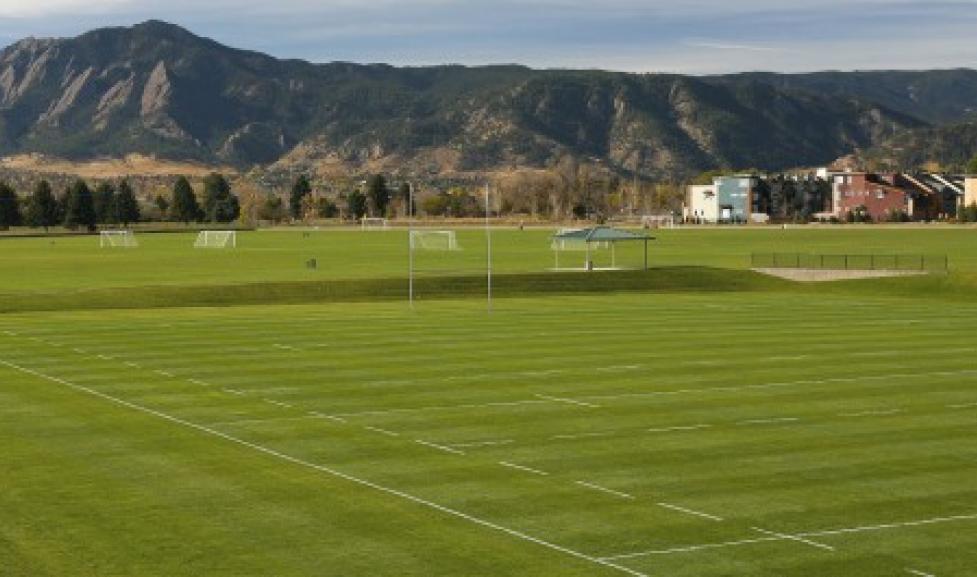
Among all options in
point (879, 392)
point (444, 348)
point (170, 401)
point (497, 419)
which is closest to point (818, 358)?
point (879, 392)

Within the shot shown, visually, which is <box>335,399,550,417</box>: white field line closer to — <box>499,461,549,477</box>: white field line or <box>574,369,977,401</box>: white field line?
<box>574,369,977,401</box>: white field line

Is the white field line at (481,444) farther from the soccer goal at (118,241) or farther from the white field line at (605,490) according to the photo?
the soccer goal at (118,241)

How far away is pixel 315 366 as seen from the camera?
4478cm

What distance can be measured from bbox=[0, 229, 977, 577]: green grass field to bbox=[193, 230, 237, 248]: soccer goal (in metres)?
105

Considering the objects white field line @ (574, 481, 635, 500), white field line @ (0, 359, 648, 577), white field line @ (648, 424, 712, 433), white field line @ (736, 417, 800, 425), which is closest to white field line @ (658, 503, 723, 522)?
white field line @ (574, 481, 635, 500)

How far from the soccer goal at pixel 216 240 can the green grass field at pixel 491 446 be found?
10536 centimetres

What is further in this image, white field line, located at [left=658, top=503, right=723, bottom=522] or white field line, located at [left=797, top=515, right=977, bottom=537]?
white field line, located at [left=658, top=503, right=723, bottom=522]

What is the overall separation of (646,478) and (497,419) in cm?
762

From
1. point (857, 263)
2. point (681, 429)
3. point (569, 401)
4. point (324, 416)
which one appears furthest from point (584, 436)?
point (857, 263)

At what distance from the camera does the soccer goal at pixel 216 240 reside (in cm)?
16975

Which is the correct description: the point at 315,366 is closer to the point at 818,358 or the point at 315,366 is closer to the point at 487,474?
the point at 818,358

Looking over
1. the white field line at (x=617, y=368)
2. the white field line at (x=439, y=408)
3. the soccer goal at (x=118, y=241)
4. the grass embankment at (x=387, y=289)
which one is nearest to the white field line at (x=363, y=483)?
the white field line at (x=439, y=408)

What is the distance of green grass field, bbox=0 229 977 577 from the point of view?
70.0ft

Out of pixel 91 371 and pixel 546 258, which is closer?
pixel 91 371
